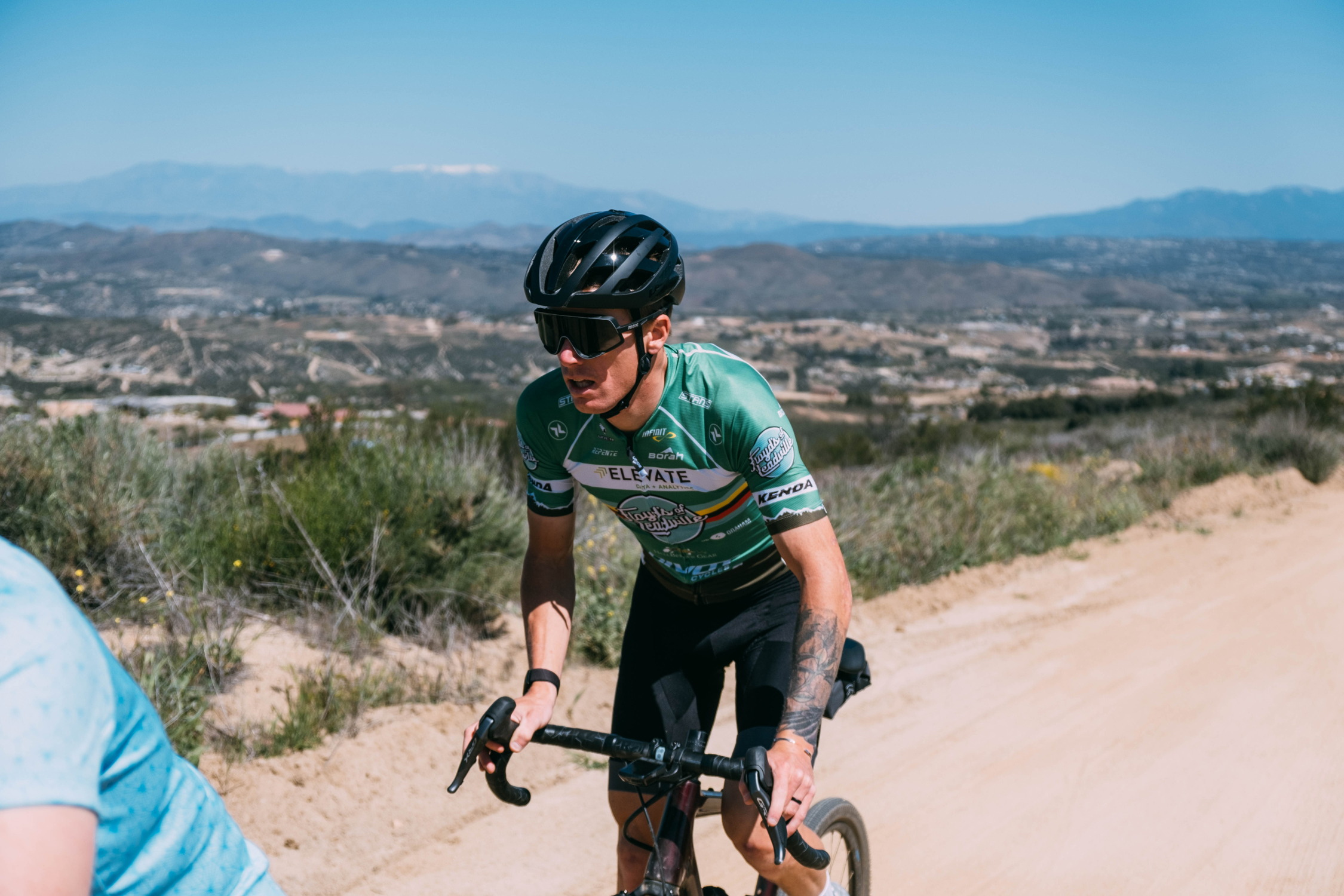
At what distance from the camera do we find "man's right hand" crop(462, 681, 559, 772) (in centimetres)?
230

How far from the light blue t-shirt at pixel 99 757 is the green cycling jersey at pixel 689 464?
1.53 m

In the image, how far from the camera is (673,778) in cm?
223

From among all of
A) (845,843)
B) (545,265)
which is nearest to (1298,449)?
(845,843)

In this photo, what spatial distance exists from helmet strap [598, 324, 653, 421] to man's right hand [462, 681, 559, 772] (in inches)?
31.1

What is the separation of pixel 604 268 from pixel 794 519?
836 mm

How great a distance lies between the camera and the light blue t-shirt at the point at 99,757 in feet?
3.27

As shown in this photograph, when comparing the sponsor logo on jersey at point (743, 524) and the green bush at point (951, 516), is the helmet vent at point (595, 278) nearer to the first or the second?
the sponsor logo on jersey at point (743, 524)

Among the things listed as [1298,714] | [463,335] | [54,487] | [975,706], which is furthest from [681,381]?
[463,335]

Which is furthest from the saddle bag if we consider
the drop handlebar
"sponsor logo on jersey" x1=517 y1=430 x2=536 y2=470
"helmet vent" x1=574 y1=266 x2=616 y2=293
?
"helmet vent" x1=574 y1=266 x2=616 y2=293

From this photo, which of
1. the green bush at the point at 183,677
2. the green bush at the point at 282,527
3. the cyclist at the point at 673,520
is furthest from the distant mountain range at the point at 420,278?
the cyclist at the point at 673,520

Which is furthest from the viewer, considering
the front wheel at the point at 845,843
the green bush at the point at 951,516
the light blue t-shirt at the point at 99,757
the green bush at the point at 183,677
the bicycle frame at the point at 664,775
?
the green bush at the point at 951,516

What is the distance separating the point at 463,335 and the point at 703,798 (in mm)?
67163

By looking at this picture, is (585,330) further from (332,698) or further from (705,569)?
(332,698)

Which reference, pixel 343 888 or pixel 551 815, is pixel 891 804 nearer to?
pixel 551 815
